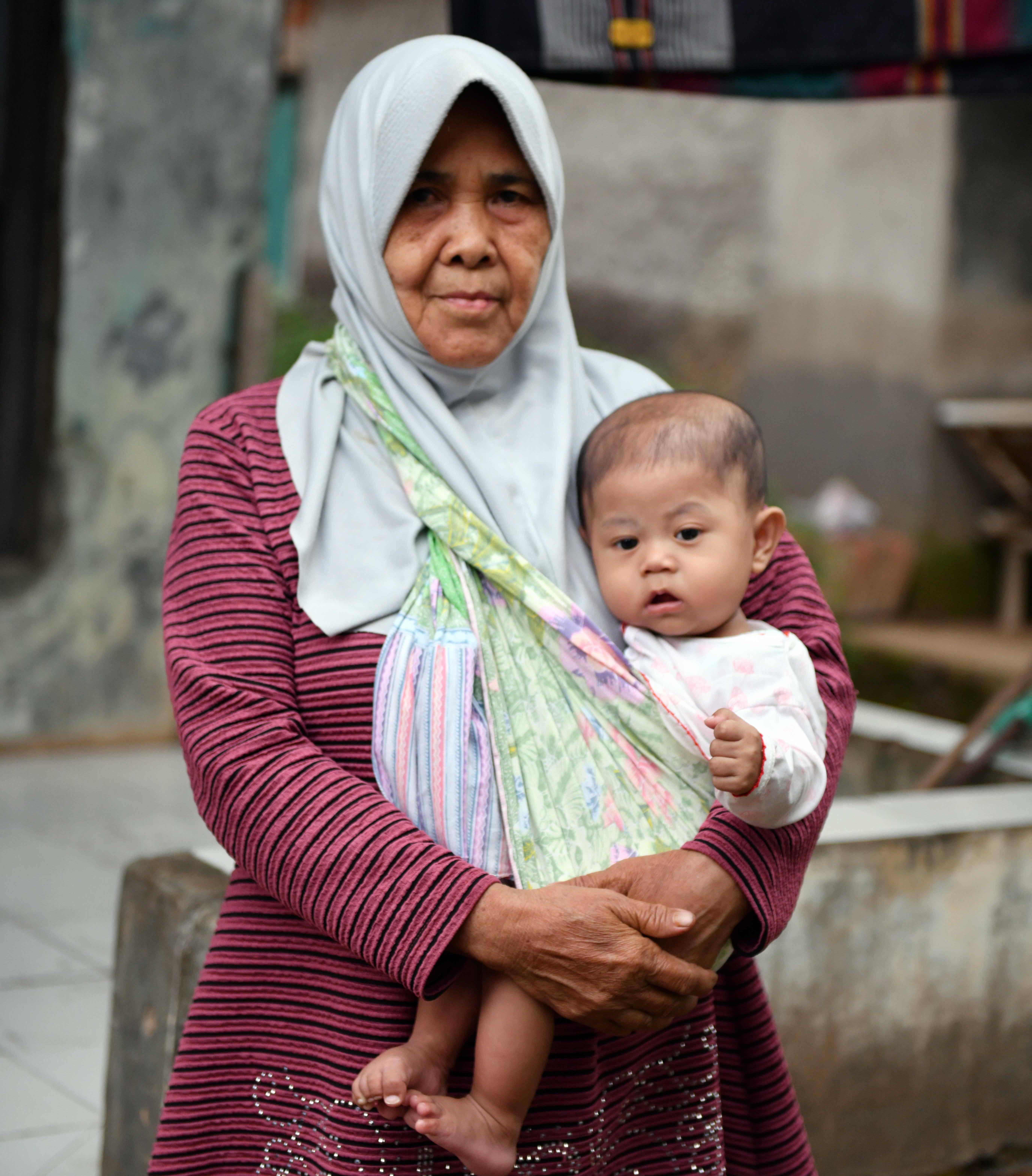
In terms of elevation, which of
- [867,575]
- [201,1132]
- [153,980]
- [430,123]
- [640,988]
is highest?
[430,123]

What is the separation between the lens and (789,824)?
1.53 m

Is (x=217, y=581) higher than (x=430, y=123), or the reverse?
(x=430, y=123)

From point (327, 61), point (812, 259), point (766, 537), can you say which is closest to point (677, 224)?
point (812, 259)

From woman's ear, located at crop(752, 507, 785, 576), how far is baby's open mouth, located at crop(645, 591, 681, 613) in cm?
14

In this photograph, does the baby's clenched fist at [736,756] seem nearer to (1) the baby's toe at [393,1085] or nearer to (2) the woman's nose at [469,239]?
(1) the baby's toe at [393,1085]

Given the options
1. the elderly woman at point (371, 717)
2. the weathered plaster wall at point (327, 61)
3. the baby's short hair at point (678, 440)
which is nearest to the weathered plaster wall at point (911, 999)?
the elderly woman at point (371, 717)

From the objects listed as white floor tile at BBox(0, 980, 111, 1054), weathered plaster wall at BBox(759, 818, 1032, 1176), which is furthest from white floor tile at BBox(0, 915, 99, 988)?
weathered plaster wall at BBox(759, 818, 1032, 1176)

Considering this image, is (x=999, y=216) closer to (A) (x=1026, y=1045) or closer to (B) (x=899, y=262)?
(B) (x=899, y=262)

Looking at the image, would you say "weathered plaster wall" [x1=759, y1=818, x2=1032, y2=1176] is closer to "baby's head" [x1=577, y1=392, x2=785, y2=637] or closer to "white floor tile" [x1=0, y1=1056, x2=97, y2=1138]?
"baby's head" [x1=577, y1=392, x2=785, y2=637]

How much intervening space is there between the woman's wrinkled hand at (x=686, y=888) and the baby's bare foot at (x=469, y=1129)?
0.24 meters

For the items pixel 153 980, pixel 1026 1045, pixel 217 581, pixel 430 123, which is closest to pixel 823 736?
pixel 217 581

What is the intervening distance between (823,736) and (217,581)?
67 centimetres

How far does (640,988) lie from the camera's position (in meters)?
1.39

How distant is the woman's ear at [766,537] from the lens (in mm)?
1672
